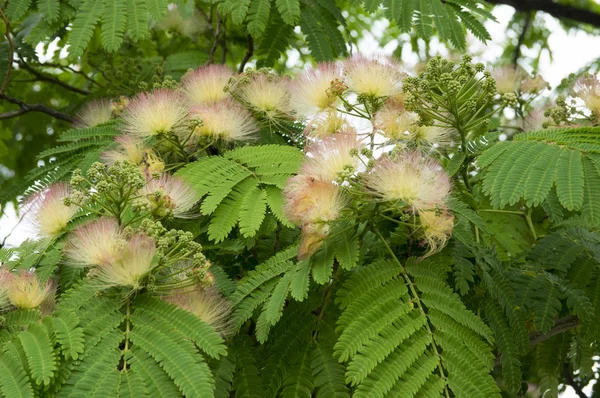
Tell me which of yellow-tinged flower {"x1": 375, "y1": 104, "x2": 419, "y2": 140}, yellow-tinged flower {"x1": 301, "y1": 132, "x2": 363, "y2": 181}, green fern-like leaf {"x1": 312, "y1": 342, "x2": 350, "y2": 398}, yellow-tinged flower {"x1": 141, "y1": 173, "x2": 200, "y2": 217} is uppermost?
yellow-tinged flower {"x1": 301, "y1": 132, "x2": 363, "y2": 181}

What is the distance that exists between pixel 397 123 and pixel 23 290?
1.41 meters

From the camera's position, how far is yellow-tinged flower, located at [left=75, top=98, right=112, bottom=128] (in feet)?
14.0

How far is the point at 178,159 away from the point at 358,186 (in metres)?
1.06

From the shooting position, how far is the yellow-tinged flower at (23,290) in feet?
9.36

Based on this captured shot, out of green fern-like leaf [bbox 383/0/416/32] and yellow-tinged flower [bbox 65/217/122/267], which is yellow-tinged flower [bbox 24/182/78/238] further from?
green fern-like leaf [bbox 383/0/416/32]

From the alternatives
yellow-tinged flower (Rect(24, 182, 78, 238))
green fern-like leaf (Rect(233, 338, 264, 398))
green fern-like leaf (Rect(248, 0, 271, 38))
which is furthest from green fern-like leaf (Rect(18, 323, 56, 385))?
green fern-like leaf (Rect(248, 0, 271, 38))

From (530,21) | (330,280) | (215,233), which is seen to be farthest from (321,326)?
(530,21)

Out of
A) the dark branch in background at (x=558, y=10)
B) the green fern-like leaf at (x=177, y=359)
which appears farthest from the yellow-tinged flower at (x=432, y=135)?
Answer: the dark branch in background at (x=558, y=10)

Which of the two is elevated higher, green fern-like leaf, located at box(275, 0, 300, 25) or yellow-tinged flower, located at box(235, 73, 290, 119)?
green fern-like leaf, located at box(275, 0, 300, 25)

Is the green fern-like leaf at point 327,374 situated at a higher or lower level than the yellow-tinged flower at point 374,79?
lower

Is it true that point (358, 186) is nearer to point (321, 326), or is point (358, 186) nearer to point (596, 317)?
point (321, 326)

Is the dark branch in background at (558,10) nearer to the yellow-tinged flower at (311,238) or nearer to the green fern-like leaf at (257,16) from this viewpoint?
the green fern-like leaf at (257,16)

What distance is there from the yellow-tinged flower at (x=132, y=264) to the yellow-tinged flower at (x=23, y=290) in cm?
28

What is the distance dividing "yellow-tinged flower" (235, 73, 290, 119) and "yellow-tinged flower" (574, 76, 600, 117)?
1.21 meters
